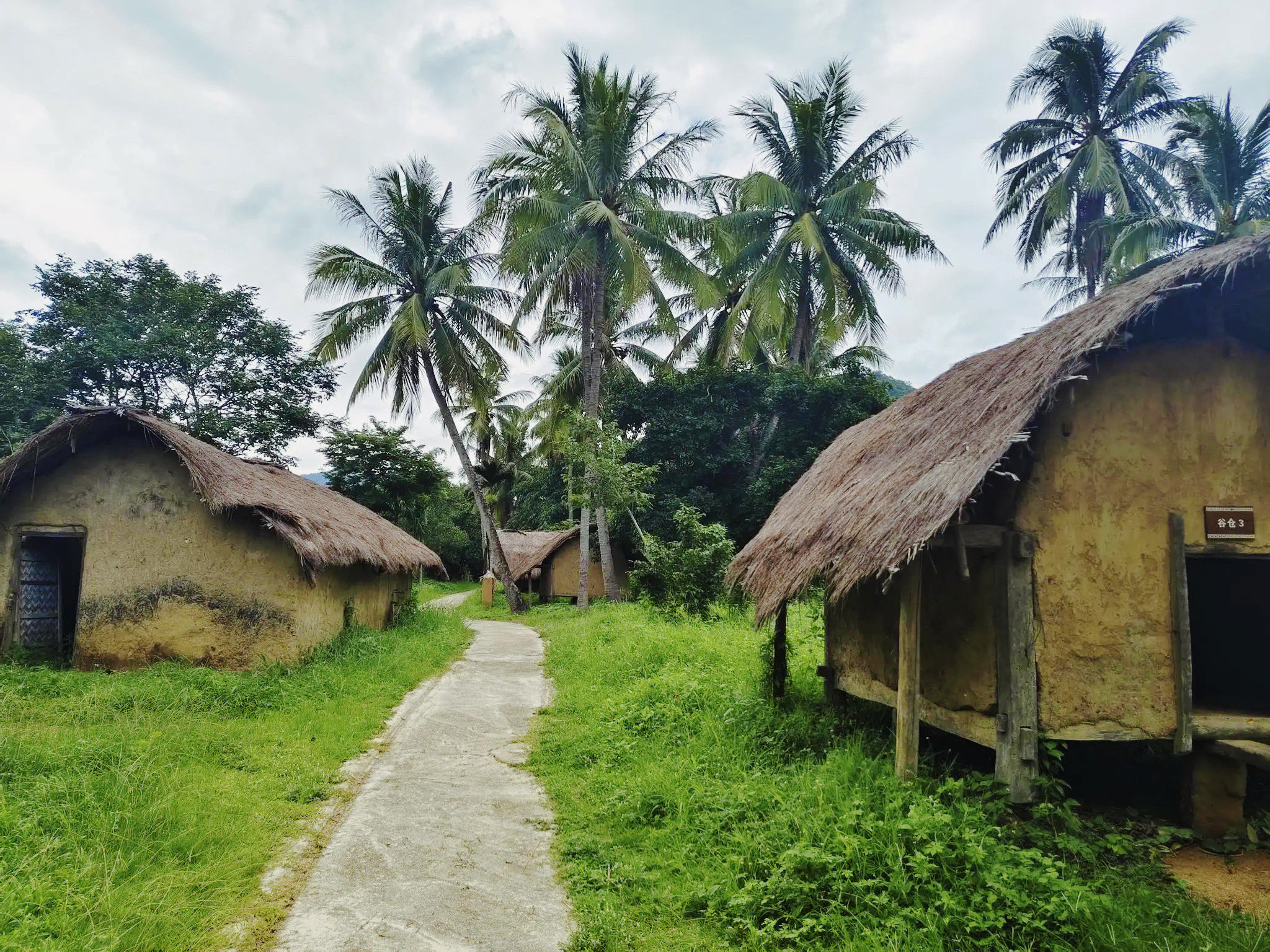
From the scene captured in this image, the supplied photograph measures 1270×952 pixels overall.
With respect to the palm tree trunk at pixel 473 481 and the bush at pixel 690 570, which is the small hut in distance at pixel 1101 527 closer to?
the bush at pixel 690 570

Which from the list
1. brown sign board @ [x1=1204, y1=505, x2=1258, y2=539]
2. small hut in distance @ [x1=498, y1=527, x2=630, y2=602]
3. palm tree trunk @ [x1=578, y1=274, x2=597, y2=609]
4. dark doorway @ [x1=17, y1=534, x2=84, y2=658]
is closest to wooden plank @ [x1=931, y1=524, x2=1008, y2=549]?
brown sign board @ [x1=1204, y1=505, x2=1258, y2=539]

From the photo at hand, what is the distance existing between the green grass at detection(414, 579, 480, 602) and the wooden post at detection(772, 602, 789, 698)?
21.2 m

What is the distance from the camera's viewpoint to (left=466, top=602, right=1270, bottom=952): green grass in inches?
129

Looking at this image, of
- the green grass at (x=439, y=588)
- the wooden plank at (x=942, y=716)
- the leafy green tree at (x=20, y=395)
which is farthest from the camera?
the green grass at (x=439, y=588)

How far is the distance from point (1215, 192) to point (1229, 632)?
46.7 feet

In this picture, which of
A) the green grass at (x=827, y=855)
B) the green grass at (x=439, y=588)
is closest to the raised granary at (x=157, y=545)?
the green grass at (x=827, y=855)

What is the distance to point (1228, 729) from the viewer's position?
14.6 feet

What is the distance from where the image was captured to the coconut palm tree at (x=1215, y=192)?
49.5 feet

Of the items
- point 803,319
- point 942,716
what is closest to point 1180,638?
point 942,716

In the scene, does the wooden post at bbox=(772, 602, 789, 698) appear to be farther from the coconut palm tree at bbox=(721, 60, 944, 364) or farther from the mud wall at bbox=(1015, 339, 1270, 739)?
the coconut palm tree at bbox=(721, 60, 944, 364)

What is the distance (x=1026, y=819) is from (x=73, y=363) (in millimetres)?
23009

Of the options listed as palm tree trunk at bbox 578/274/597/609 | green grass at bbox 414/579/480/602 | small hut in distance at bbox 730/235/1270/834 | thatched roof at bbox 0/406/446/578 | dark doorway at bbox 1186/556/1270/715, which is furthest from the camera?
green grass at bbox 414/579/480/602

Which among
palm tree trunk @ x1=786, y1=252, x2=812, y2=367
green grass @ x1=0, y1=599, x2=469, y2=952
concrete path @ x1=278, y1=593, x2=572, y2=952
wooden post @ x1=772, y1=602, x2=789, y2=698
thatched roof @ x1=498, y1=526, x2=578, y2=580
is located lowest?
concrete path @ x1=278, y1=593, x2=572, y2=952

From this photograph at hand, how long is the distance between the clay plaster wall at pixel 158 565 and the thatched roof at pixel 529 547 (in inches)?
570
